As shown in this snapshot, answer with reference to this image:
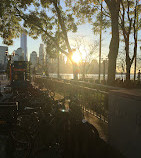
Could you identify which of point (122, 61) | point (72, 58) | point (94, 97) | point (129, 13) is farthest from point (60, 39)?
point (122, 61)

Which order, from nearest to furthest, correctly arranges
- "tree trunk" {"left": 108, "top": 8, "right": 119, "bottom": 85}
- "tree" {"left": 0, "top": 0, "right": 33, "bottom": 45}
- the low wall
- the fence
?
the low wall → the fence → "tree trunk" {"left": 108, "top": 8, "right": 119, "bottom": 85} → "tree" {"left": 0, "top": 0, "right": 33, "bottom": 45}

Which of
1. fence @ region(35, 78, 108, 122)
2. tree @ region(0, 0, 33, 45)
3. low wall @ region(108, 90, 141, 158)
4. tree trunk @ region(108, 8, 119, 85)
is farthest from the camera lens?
tree @ region(0, 0, 33, 45)

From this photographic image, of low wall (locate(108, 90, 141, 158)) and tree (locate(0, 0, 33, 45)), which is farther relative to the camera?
tree (locate(0, 0, 33, 45))

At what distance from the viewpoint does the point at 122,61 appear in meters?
64.7

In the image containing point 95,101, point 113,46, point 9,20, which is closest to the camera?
point 95,101

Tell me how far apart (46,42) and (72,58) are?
4385 millimetres

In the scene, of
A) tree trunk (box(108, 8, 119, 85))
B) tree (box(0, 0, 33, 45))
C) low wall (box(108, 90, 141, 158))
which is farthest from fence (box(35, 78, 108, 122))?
tree (box(0, 0, 33, 45))

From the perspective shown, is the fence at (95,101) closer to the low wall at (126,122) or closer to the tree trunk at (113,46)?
the low wall at (126,122)

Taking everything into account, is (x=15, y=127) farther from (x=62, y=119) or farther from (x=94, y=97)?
(x=94, y=97)

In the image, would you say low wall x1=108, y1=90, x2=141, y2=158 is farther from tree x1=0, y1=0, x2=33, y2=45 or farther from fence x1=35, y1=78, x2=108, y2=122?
tree x1=0, y1=0, x2=33, y2=45

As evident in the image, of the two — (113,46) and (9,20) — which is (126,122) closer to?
(113,46)

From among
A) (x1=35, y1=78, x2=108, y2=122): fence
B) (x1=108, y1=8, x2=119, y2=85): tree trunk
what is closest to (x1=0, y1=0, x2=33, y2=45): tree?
(x1=108, y1=8, x2=119, y2=85): tree trunk

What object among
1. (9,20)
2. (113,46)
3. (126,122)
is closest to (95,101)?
(126,122)

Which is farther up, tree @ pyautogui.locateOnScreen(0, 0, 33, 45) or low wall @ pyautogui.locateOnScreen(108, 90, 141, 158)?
tree @ pyautogui.locateOnScreen(0, 0, 33, 45)
